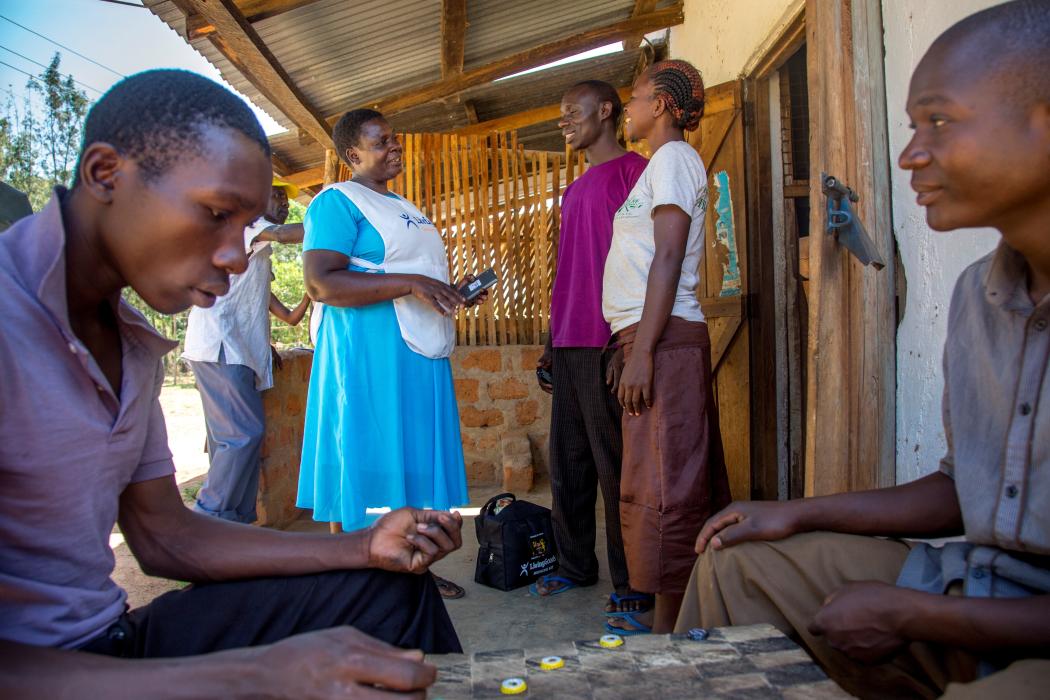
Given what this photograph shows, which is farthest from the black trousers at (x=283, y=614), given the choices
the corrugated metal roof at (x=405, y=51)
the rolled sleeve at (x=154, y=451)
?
the corrugated metal roof at (x=405, y=51)

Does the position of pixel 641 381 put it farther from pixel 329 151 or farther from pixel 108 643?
pixel 329 151

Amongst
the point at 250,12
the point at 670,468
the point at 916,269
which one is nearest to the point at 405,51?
the point at 250,12

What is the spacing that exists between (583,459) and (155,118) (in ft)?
8.10

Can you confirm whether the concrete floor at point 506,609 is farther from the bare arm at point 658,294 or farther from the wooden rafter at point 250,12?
the wooden rafter at point 250,12

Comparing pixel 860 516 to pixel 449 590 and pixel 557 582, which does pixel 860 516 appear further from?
pixel 449 590

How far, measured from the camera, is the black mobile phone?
3.19m

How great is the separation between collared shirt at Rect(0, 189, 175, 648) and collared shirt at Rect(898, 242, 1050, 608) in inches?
56.2

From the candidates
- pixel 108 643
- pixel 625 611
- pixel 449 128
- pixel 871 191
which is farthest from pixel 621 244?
pixel 449 128

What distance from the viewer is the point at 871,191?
237cm

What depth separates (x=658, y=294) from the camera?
2561mm

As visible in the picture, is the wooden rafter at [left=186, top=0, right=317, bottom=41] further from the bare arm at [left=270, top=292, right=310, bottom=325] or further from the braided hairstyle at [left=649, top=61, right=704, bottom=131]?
the braided hairstyle at [left=649, top=61, right=704, bottom=131]

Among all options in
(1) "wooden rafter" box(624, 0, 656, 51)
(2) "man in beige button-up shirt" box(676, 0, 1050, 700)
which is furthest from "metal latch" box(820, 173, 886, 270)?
(1) "wooden rafter" box(624, 0, 656, 51)

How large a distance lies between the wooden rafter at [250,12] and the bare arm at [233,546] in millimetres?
3500

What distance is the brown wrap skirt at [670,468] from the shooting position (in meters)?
2.54
